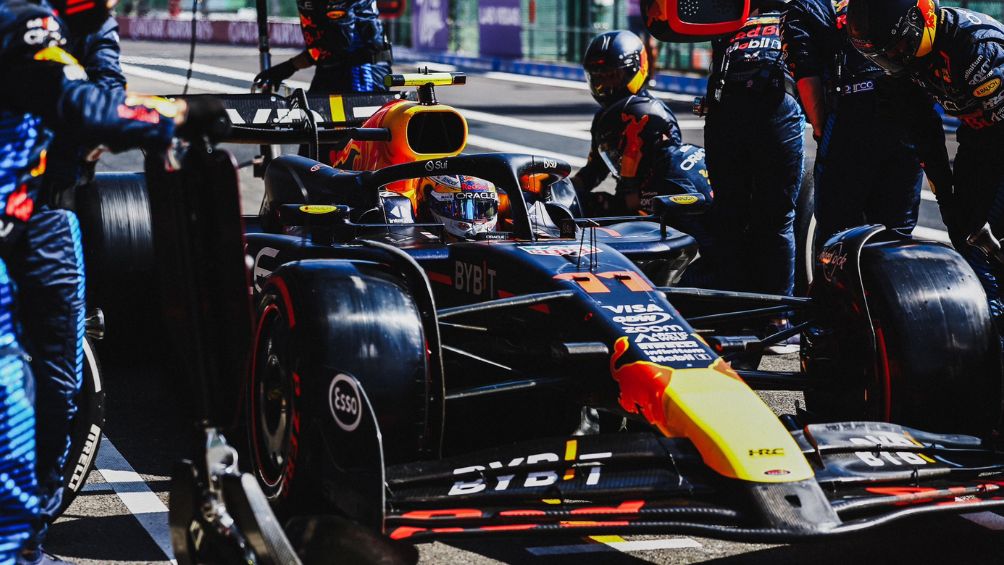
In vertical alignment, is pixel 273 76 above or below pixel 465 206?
above

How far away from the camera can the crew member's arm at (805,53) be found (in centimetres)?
665

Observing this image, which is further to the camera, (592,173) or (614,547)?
(592,173)

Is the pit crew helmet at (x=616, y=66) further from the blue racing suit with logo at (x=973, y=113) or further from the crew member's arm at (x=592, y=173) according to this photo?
the blue racing suit with logo at (x=973, y=113)

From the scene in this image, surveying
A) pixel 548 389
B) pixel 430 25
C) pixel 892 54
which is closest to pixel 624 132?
pixel 892 54

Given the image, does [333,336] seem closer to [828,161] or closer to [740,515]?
[740,515]

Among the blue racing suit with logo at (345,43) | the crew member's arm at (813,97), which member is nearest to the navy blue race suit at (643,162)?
the crew member's arm at (813,97)

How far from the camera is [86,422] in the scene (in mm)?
4363

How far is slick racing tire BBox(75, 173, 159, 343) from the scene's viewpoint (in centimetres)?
585

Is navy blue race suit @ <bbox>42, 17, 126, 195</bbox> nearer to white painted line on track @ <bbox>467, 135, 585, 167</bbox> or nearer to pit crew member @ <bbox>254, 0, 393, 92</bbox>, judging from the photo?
pit crew member @ <bbox>254, 0, 393, 92</bbox>

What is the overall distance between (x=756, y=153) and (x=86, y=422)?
3.77m

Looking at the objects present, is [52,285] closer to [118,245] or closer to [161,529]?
[161,529]

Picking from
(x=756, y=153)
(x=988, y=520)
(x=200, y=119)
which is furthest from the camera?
(x=756, y=153)

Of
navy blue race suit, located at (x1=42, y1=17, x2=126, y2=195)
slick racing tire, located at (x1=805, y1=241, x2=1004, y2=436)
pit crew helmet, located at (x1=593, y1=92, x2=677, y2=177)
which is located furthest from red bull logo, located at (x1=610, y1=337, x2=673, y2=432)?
pit crew helmet, located at (x1=593, y1=92, x2=677, y2=177)

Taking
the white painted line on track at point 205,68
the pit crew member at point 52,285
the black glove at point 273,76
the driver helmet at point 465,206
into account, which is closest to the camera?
the pit crew member at point 52,285
